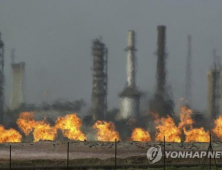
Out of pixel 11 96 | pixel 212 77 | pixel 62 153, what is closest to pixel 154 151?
pixel 62 153

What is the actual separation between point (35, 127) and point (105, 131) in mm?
12840

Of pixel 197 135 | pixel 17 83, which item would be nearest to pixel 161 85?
pixel 197 135

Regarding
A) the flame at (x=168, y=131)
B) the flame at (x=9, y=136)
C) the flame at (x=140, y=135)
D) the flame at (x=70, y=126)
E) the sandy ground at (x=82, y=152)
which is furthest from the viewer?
the flame at (x=168, y=131)

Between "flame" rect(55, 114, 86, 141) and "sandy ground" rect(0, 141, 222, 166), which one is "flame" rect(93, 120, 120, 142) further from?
"sandy ground" rect(0, 141, 222, 166)

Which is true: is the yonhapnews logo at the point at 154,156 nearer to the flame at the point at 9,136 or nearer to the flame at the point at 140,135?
the flame at the point at 9,136

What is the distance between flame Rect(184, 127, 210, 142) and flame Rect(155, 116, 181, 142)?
5.98ft

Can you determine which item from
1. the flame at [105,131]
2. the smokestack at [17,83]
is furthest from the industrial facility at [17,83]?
the flame at [105,131]

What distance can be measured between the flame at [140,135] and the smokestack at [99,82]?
8.72 meters

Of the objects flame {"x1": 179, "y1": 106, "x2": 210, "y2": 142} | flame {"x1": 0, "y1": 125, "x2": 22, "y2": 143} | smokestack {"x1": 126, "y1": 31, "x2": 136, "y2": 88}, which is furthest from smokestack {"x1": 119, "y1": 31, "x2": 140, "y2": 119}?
flame {"x1": 0, "y1": 125, "x2": 22, "y2": 143}

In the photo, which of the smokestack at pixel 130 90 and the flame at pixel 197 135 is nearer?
the flame at pixel 197 135

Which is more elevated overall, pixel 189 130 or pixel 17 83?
pixel 17 83

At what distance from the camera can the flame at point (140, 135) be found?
8550 centimetres

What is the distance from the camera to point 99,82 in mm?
96812

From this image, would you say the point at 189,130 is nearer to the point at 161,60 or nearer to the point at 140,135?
the point at 140,135
